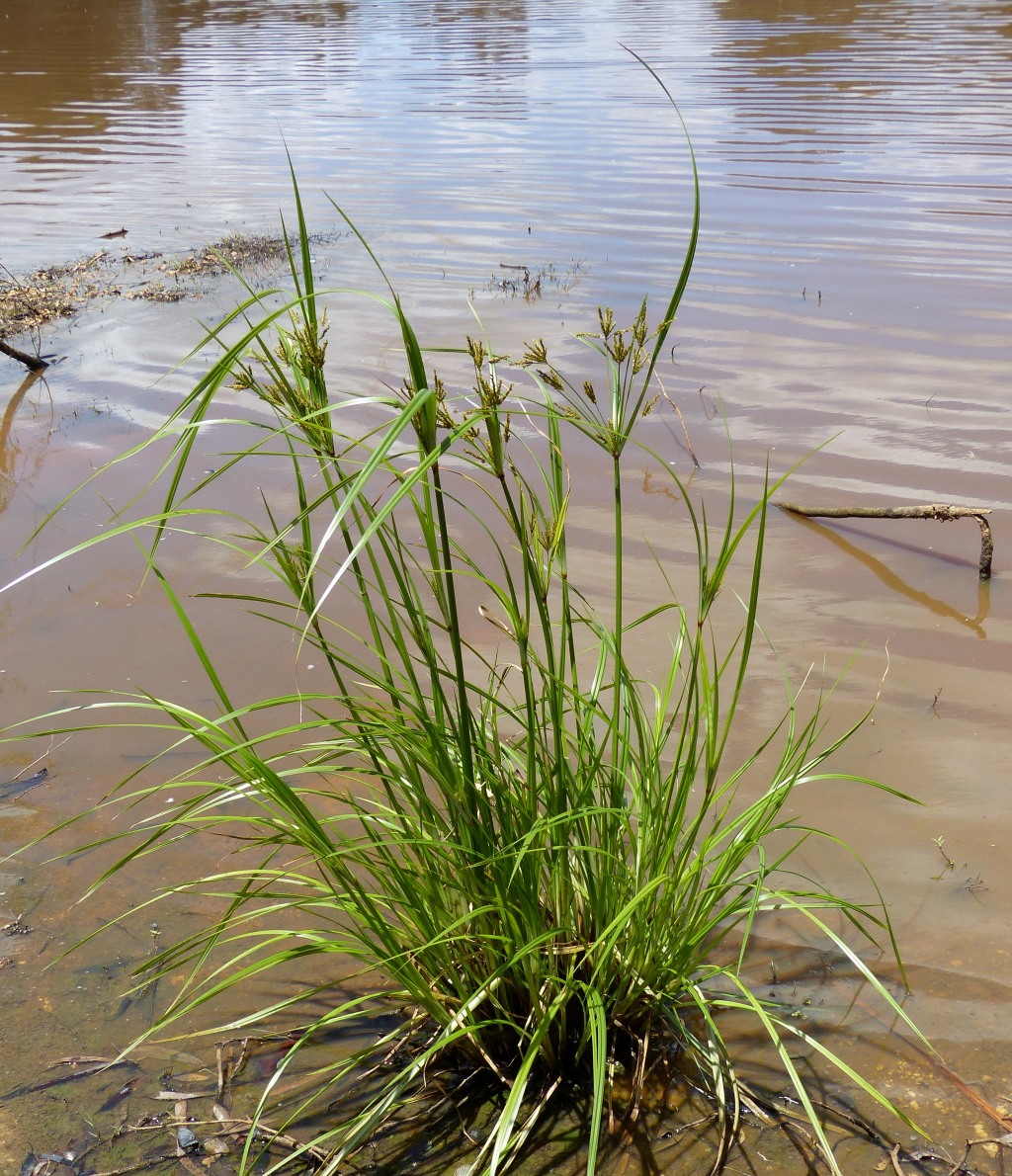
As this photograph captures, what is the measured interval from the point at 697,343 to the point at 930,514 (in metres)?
2.53

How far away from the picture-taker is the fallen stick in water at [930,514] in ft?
12.5

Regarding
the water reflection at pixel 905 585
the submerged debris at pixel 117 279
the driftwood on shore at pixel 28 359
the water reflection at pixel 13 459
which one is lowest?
the water reflection at pixel 905 585

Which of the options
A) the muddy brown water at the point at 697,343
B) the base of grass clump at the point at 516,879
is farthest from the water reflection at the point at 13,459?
the base of grass clump at the point at 516,879

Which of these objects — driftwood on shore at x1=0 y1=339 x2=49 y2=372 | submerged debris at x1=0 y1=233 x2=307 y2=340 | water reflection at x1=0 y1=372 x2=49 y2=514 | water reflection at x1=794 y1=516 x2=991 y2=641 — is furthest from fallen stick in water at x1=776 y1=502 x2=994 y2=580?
submerged debris at x1=0 y1=233 x2=307 y2=340

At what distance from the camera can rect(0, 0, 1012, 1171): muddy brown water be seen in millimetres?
2584

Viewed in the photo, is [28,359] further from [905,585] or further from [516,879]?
[516,879]

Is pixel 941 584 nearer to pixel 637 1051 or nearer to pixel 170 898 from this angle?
pixel 637 1051

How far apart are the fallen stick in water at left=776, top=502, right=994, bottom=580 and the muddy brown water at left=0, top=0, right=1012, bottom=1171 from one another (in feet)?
0.34

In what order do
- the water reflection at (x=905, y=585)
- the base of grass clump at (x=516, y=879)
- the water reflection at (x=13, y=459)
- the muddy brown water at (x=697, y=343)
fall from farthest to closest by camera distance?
the water reflection at (x=13, y=459) < the water reflection at (x=905, y=585) < the muddy brown water at (x=697, y=343) < the base of grass clump at (x=516, y=879)

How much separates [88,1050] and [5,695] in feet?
5.31

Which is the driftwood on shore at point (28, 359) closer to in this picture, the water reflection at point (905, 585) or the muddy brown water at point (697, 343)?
the muddy brown water at point (697, 343)

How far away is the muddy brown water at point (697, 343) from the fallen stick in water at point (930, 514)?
0.10m

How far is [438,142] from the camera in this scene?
12016 millimetres

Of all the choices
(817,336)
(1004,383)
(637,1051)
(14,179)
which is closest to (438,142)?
(14,179)
